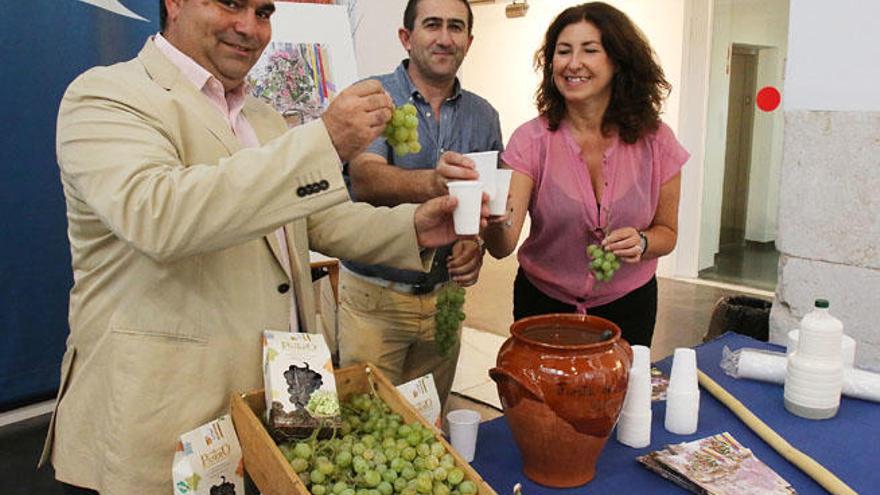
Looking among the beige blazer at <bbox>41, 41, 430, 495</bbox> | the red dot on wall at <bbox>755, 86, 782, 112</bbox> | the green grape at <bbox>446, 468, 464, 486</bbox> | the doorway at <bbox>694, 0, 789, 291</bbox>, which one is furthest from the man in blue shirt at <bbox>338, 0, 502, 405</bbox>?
the doorway at <bbox>694, 0, 789, 291</bbox>

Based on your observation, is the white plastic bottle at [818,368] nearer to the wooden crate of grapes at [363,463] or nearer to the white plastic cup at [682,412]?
the white plastic cup at [682,412]

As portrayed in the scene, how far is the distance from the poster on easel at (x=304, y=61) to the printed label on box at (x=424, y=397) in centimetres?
188

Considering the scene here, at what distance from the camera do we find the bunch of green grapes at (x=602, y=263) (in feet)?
6.79

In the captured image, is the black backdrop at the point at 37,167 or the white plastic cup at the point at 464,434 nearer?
the white plastic cup at the point at 464,434

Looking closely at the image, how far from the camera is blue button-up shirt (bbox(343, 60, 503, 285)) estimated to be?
8.18ft

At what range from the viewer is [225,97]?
1.52m

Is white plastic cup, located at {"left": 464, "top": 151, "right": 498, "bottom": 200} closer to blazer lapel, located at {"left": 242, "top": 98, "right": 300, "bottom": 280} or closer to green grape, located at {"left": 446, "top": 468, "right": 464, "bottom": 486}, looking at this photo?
blazer lapel, located at {"left": 242, "top": 98, "right": 300, "bottom": 280}

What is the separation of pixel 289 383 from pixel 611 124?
1535 mm

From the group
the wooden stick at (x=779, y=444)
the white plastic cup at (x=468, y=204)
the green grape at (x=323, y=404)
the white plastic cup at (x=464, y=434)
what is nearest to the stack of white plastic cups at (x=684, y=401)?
the wooden stick at (x=779, y=444)

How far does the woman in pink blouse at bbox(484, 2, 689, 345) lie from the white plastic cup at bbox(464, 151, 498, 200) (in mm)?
627

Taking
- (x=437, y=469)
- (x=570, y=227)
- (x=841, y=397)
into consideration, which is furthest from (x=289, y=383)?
(x=841, y=397)

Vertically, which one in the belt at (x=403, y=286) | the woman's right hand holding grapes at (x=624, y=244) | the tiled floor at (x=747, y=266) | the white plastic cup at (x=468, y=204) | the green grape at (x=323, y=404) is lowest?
the tiled floor at (x=747, y=266)

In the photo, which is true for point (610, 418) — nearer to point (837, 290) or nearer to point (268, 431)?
point (268, 431)

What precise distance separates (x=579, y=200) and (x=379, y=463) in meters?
1.32
